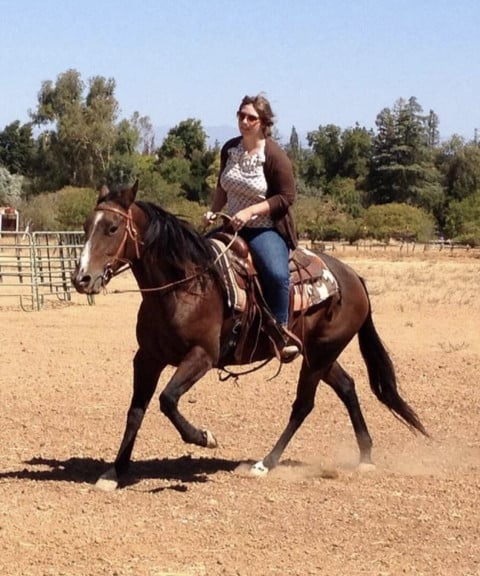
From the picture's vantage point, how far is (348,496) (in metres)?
6.57

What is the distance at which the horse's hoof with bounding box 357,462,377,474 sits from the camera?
748 centimetres

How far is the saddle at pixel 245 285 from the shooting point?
22.5 feet

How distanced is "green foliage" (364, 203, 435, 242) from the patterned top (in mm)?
59964

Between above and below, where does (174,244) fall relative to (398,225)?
above

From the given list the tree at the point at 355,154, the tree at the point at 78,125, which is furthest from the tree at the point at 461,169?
the tree at the point at 78,125

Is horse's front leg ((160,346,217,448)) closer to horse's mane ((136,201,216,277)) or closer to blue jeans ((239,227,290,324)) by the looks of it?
horse's mane ((136,201,216,277))

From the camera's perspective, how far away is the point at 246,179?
688 centimetres

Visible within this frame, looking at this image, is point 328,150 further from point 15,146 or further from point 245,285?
point 245,285

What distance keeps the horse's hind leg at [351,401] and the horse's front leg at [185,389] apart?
61.0 inches

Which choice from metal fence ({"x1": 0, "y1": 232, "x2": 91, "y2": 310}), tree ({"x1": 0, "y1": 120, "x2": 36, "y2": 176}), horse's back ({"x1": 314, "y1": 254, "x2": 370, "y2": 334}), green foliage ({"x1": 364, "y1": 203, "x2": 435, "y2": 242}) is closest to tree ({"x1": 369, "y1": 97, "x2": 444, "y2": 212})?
green foliage ({"x1": 364, "y1": 203, "x2": 435, "y2": 242})

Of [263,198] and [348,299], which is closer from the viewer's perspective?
[263,198]

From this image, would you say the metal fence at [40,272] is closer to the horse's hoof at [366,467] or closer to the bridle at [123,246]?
the horse's hoof at [366,467]

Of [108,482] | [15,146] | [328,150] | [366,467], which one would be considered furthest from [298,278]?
[15,146]

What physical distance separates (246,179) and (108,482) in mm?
2220
